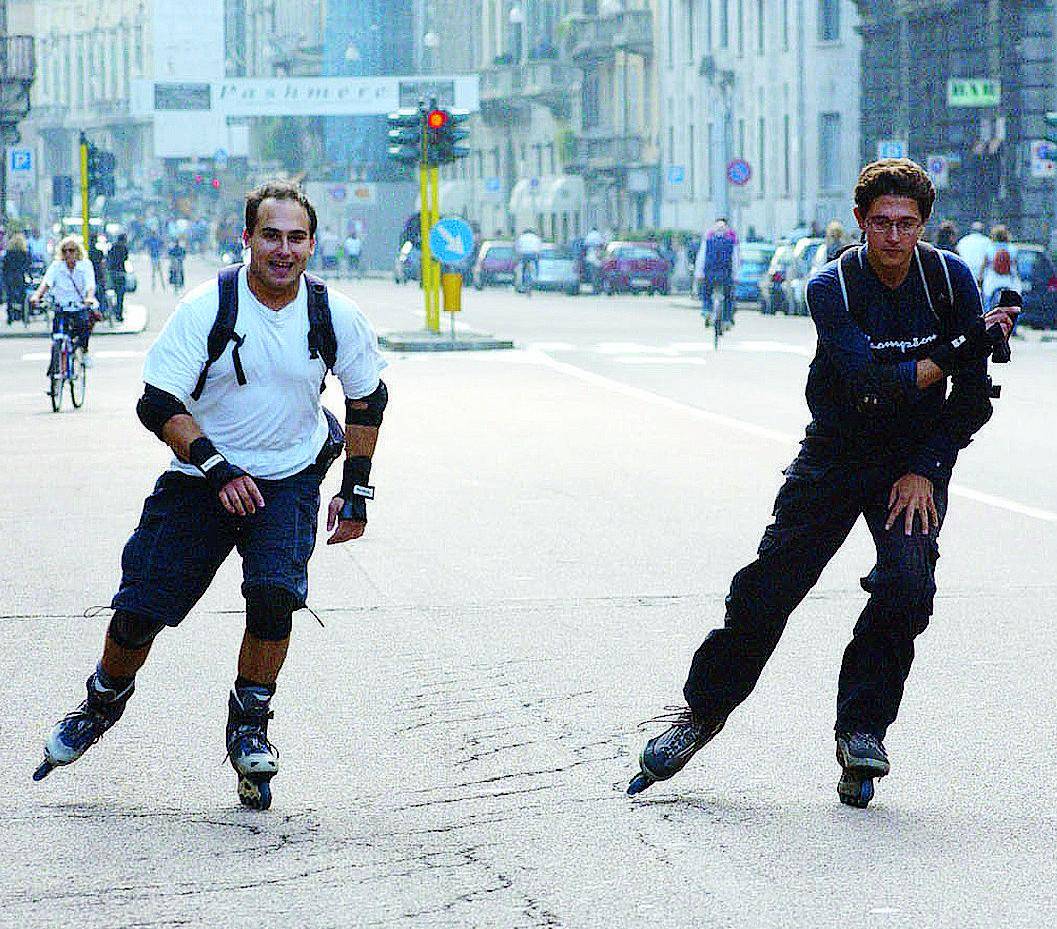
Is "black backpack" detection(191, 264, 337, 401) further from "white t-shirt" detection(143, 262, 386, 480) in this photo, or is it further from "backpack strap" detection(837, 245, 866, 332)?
"backpack strap" detection(837, 245, 866, 332)

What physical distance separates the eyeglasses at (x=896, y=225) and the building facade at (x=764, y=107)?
54088 millimetres

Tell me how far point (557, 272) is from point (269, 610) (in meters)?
57.7

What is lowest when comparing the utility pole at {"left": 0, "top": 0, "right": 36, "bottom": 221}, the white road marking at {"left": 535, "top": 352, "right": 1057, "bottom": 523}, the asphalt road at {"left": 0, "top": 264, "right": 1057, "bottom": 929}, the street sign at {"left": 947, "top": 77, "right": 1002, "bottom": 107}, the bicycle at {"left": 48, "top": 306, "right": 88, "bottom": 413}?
the white road marking at {"left": 535, "top": 352, "right": 1057, "bottom": 523}

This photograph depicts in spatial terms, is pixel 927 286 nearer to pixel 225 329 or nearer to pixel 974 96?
pixel 225 329

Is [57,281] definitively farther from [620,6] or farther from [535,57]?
[535,57]

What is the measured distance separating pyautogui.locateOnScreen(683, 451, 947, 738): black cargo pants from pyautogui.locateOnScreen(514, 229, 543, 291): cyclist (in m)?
55.7

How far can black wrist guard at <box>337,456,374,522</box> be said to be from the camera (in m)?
6.65

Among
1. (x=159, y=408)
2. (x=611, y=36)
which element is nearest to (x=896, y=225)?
(x=159, y=408)

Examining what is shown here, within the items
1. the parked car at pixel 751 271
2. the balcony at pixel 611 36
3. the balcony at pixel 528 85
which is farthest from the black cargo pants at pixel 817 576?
the balcony at pixel 528 85

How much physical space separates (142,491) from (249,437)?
8.64 m

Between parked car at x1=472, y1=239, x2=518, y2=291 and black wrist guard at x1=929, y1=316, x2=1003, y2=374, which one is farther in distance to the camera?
parked car at x1=472, y1=239, x2=518, y2=291

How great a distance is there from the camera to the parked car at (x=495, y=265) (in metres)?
69.1

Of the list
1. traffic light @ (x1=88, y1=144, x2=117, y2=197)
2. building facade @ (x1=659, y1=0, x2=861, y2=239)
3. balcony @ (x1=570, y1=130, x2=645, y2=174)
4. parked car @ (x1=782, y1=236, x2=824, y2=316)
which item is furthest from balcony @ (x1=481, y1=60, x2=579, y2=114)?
traffic light @ (x1=88, y1=144, x2=117, y2=197)

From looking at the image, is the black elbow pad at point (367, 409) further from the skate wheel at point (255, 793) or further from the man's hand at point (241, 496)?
the skate wheel at point (255, 793)
